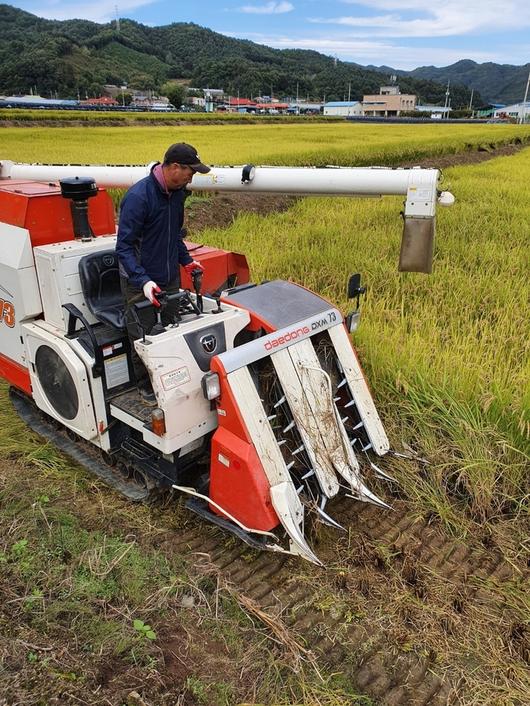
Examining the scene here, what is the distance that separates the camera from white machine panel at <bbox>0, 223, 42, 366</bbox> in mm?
3227

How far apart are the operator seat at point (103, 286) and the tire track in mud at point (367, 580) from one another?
4.33ft

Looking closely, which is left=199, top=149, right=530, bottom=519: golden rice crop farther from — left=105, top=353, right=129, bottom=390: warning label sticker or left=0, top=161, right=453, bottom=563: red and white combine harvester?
left=105, top=353, right=129, bottom=390: warning label sticker

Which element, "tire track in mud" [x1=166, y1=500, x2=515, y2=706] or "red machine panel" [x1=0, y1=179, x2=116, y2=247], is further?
"red machine panel" [x1=0, y1=179, x2=116, y2=247]

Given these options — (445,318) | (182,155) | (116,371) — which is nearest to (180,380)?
(116,371)

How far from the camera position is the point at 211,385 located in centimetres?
261

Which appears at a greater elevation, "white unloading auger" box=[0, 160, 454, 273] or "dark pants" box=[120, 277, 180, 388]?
"white unloading auger" box=[0, 160, 454, 273]

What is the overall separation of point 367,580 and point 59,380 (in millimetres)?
2064

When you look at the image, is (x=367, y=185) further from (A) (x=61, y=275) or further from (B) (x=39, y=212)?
(B) (x=39, y=212)

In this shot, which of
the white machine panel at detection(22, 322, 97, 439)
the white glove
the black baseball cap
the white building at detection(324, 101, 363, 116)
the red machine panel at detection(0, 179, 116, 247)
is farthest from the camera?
the white building at detection(324, 101, 363, 116)

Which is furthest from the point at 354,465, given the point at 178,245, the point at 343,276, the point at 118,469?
the point at 343,276

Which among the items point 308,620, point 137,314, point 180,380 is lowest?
point 308,620

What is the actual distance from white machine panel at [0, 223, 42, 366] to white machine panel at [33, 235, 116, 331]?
64mm

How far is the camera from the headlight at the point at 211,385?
102 inches

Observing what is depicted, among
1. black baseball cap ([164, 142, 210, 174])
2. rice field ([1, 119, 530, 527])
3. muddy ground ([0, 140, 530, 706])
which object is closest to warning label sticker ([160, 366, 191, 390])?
muddy ground ([0, 140, 530, 706])
